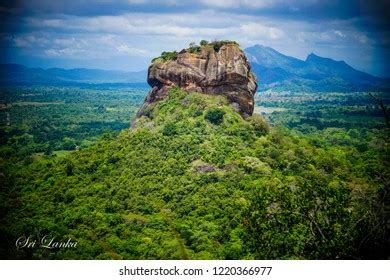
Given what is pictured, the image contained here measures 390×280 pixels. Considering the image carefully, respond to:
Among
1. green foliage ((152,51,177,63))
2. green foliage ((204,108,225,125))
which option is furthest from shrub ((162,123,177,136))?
green foliage ((152,51,177,63))

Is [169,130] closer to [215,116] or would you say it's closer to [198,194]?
[215,116]

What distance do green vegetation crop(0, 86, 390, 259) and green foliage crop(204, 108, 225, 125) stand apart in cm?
3

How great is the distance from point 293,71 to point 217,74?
76451 millimetres

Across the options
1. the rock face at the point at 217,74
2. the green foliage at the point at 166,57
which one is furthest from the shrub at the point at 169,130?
the green foliage at the point at 166,57

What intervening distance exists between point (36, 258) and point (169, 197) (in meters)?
4.65

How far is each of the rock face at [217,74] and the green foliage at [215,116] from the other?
1.53m

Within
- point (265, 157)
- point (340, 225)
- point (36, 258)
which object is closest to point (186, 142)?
point (265, 157)

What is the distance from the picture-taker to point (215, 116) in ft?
56.8

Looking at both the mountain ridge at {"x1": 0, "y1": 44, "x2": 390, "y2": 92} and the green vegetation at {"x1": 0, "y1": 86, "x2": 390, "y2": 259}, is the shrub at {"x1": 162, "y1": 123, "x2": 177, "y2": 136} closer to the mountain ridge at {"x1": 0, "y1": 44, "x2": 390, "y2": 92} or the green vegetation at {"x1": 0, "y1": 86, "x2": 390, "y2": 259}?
the green vegetation at {"x1": 0, "y1": 86, "x2": 390, "y2": 259}

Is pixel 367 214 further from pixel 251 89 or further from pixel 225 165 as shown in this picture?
pixel 251 89

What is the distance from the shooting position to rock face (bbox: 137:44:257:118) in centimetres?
1836

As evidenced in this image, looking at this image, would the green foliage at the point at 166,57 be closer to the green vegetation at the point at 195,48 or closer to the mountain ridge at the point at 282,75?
the green vegetation at the point at 195,48

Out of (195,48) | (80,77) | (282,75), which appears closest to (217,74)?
(195,48)

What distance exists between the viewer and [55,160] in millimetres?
18156
